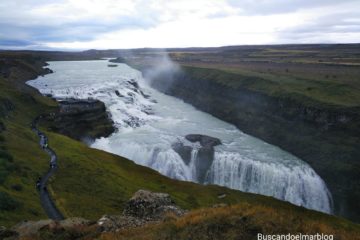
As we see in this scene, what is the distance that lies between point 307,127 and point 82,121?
4455cm

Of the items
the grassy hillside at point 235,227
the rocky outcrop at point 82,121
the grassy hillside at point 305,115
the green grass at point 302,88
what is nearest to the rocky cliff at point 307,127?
the grassy hillside at point 305,115

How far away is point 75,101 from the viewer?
3093 inches

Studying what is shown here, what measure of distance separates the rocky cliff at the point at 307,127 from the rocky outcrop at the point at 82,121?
96.4 ft

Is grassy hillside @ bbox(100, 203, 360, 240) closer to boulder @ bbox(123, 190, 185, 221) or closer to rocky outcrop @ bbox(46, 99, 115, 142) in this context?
boulder @ bbox(123, 190, 185, 221)

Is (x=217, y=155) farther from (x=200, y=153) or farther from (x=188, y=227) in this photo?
(x=188, y=227)

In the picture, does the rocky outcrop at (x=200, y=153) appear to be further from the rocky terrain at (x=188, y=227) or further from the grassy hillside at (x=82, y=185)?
the rocky terrain at (x=188, y=227)

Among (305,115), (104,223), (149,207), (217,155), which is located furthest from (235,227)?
(305,115)

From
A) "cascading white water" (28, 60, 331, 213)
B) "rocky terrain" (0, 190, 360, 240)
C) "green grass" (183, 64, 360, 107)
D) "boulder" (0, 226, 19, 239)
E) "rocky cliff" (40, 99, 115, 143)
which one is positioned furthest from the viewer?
"green grass" (183, 64, 360, 107)

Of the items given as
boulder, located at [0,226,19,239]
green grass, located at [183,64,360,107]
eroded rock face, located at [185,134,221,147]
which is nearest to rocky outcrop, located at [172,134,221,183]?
eroded rock face, located at [185,134,221,147]

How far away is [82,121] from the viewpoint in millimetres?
71250

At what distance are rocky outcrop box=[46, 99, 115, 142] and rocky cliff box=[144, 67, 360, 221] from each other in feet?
96.4

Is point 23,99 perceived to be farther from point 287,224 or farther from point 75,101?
point 287,224

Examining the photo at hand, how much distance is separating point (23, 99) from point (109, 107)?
1883 cm

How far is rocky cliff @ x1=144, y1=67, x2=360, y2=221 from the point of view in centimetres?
5347
